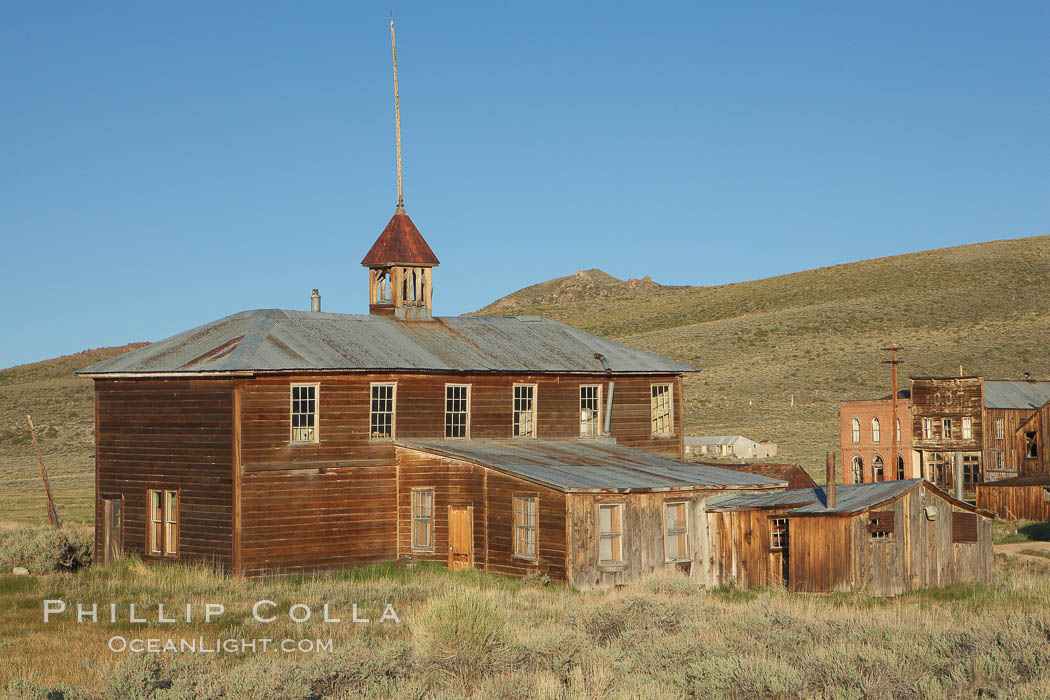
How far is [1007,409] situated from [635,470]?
32263 millimetres

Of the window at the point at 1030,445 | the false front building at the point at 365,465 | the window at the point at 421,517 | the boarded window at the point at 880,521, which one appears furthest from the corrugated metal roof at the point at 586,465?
the window at the point at 1030,445

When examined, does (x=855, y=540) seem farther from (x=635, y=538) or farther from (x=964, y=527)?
(x=635, y=538)

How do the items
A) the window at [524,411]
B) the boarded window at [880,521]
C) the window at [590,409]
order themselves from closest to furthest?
the boarded window at [880,521]
the window at [524,411]
the window at [590,409]

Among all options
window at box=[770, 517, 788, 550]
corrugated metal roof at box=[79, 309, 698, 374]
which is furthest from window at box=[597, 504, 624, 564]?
corrugated metal roof at box=[79, 309, 698, 374]

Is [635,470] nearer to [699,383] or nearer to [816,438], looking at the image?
[816,438]

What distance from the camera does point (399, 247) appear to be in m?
33.6

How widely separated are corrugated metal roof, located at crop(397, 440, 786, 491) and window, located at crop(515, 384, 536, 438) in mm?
463

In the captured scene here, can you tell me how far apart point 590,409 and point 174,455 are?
36.4 ft

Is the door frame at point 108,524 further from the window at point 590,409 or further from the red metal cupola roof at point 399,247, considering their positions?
the window at point 590,409

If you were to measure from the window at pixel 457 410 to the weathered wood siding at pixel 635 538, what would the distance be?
6.58m

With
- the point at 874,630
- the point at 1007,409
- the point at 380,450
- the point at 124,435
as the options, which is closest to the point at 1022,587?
the point at 874,630

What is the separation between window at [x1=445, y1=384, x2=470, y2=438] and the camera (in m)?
30.6

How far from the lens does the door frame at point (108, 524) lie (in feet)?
94.4

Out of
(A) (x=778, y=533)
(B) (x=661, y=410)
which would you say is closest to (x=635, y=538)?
(A) (x=778, y=533)
